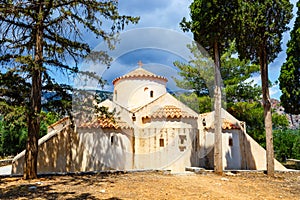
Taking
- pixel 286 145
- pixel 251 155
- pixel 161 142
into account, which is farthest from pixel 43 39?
pixel 286 145

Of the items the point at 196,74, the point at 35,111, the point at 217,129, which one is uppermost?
the point at 196,74

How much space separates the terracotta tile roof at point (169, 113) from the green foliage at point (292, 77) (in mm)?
6838

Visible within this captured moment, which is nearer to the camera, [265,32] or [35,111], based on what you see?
[35,111]

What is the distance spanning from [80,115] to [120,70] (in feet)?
22.4

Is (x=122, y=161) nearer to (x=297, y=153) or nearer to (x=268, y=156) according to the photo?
(x=268, y=156)

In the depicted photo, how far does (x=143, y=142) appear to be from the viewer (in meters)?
16.0

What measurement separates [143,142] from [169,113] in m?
2.35

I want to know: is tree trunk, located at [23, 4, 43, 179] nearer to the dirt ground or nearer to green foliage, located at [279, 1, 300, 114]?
the dirt ground

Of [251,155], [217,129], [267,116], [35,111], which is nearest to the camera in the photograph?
[35,111]

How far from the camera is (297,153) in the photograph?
23516mm

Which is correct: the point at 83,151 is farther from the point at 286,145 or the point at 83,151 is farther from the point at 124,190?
the point at 286,145

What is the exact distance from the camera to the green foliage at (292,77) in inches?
680

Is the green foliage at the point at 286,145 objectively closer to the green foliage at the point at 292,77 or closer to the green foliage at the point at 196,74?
the green foliage at the point at 196,74

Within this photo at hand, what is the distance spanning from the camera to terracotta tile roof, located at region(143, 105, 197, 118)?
51.9 ft
